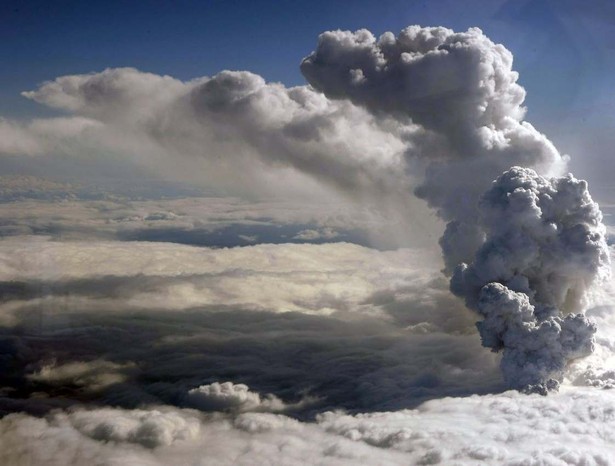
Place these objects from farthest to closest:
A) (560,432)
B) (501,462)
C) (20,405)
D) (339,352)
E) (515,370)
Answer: (339,352), (20,405), (515,370), (560,432), (501,462)

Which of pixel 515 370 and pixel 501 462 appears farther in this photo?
pixel 515 370

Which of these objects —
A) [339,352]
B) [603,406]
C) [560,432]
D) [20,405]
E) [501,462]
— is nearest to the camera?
[501,462]

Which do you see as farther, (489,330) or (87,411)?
(87,411)

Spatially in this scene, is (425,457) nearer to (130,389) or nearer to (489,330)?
(489,330)

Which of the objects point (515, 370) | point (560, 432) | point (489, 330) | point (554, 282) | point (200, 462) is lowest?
point (200, 462)

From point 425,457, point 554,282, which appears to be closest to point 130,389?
point 425,457

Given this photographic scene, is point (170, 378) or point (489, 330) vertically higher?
point (489, 330)

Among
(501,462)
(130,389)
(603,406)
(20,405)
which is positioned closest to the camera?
(501,462)

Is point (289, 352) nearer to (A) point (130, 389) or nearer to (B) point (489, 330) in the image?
(A) point (130, 389)

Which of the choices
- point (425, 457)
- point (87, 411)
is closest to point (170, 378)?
point (87, 411)
